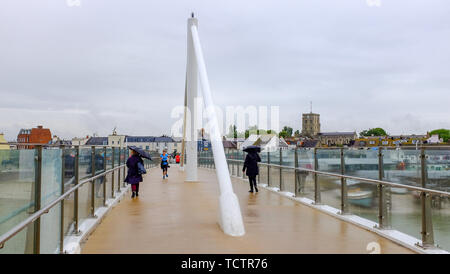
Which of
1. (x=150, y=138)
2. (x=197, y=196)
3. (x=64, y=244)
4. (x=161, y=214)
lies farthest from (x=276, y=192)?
(x=150, y=138)

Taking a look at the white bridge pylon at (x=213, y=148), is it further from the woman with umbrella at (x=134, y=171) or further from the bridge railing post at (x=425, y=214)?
the woman with umbrella at (x=134, y=171)

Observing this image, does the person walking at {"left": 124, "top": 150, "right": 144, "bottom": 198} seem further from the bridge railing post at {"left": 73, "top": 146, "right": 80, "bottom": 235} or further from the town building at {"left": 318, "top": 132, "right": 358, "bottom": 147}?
the town building at {"left": 318, "top": 132, "right": 358, "bottom": 147}

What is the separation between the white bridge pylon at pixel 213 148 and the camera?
22.2ft

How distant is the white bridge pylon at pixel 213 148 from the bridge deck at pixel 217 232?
0.83 ft

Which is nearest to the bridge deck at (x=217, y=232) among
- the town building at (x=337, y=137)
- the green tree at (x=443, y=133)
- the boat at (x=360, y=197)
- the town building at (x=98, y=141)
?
the boat at (x=360, y=197)

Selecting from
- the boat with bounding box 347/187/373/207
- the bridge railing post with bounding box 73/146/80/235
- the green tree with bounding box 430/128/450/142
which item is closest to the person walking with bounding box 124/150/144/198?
the bridge railing post with bounding box 73/146/80/235

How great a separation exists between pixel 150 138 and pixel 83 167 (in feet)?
425

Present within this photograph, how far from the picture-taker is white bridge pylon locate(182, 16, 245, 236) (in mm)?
6758

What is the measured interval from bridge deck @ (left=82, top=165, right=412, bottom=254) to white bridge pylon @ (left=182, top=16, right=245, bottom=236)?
251 millimetres

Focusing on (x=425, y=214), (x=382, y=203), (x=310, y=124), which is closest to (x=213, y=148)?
(x=382, y=203)

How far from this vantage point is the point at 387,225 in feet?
21.8

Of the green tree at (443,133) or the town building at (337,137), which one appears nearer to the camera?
the green tree at (443,133)

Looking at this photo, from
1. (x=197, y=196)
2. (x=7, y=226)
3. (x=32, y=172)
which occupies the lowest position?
(x=197, y=196)

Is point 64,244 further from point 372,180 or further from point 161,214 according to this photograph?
point 372,180
